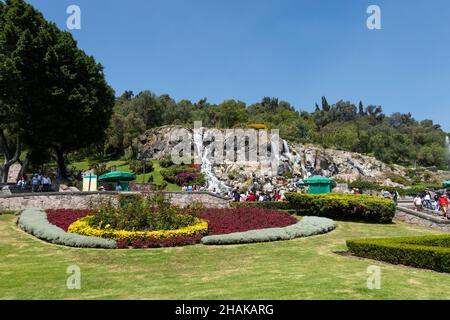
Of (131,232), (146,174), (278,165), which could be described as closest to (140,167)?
(146,174)

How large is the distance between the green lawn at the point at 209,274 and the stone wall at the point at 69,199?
24.8ft

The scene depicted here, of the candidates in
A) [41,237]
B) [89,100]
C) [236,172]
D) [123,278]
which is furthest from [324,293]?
[236,172]

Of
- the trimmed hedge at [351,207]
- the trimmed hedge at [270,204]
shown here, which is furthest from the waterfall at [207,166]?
the trimmed hedge at [351,207]

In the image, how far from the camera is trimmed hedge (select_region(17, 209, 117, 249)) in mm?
13508

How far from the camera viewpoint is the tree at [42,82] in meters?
30.0

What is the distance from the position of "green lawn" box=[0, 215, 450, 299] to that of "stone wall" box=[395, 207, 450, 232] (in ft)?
25.7

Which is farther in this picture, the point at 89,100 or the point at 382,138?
the point at 382,138

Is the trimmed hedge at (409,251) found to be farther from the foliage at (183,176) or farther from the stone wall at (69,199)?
the foliage at (183,176)

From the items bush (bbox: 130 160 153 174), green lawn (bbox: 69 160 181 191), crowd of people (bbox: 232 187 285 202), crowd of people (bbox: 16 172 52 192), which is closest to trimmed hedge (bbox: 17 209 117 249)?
crowd of people (bbox: 16 172 52 192)

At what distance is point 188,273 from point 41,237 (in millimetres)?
7648

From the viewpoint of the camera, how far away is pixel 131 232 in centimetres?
1406

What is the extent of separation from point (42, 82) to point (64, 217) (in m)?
16.6
